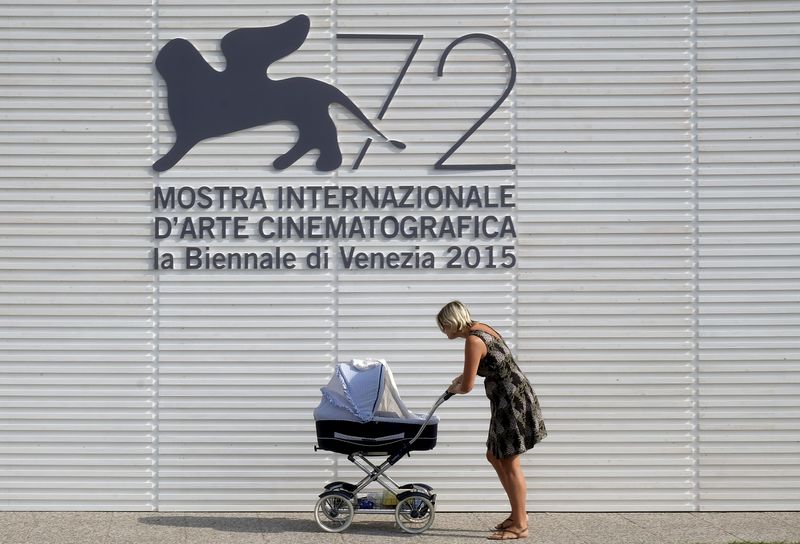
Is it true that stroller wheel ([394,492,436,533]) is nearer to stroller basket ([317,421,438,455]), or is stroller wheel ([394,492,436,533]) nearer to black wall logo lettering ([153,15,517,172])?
stroller basket ([317,421,438,455])

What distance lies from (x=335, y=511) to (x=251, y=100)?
11.2 feet

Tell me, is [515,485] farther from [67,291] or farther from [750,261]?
[67,291]

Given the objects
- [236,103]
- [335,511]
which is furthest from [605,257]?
[236,103]

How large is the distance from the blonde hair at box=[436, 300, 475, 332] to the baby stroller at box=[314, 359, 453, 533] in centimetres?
50

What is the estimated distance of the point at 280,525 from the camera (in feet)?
28.7

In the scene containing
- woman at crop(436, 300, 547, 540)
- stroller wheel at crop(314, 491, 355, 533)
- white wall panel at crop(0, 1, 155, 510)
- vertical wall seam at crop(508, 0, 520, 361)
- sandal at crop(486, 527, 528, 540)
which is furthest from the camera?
vertical wall seam at crop(508, 0, 520, 361)

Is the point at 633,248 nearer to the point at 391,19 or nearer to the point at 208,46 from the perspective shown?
the point at 391,19

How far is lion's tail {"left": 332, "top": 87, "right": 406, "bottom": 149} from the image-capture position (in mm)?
9352

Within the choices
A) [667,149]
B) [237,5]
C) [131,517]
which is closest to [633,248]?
[667,149]

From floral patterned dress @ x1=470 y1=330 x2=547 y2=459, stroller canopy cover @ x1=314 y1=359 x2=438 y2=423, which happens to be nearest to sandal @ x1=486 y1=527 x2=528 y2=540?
floral patterned dress @ x1=470 y1=330 x2=547 y2=459

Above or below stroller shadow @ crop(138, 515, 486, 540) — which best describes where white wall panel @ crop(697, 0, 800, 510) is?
above

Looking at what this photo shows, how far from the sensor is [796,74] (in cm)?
945

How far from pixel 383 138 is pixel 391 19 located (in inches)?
39.2

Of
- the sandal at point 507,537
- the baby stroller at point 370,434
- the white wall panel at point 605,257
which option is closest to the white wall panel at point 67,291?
the baby stroller at point 370,434
